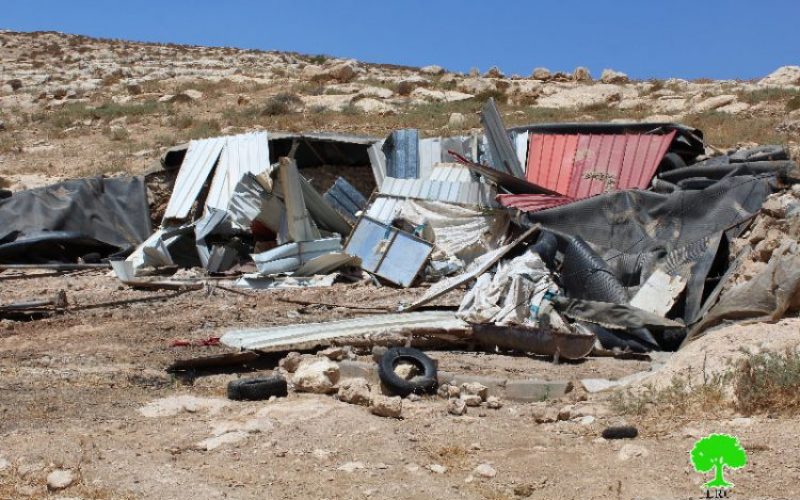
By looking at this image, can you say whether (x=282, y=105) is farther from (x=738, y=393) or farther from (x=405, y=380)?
(x=738, y=393)

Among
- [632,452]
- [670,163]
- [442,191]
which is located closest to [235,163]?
[442,191]

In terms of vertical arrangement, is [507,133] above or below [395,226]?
above

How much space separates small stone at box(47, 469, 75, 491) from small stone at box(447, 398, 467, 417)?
244 centimetres

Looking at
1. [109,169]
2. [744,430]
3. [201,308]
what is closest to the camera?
[744,430]

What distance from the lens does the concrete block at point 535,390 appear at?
6.45 metres

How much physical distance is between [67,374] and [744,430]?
5017 mm

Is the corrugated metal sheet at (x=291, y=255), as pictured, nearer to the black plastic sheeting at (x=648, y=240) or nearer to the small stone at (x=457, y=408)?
the black plastic sheeting at (x=648, y=240)

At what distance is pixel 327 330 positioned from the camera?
8352 millimetres

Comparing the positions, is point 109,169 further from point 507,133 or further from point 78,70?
point 78,70

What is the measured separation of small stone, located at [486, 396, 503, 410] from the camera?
20.5 feet

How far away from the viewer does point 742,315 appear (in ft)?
23.9

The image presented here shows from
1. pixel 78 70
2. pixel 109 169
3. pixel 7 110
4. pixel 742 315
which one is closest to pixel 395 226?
pixel 742 315

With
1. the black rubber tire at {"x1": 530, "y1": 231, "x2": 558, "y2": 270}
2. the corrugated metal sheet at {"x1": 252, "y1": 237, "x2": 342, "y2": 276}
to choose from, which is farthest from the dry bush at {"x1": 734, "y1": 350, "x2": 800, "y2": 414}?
the corrugated metal sheet at {"x1": 252, "y1": 237, "x2": 342, "y2": 276}

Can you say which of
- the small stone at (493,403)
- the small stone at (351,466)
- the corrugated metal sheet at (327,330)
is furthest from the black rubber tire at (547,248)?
the small stone at (351,466)
